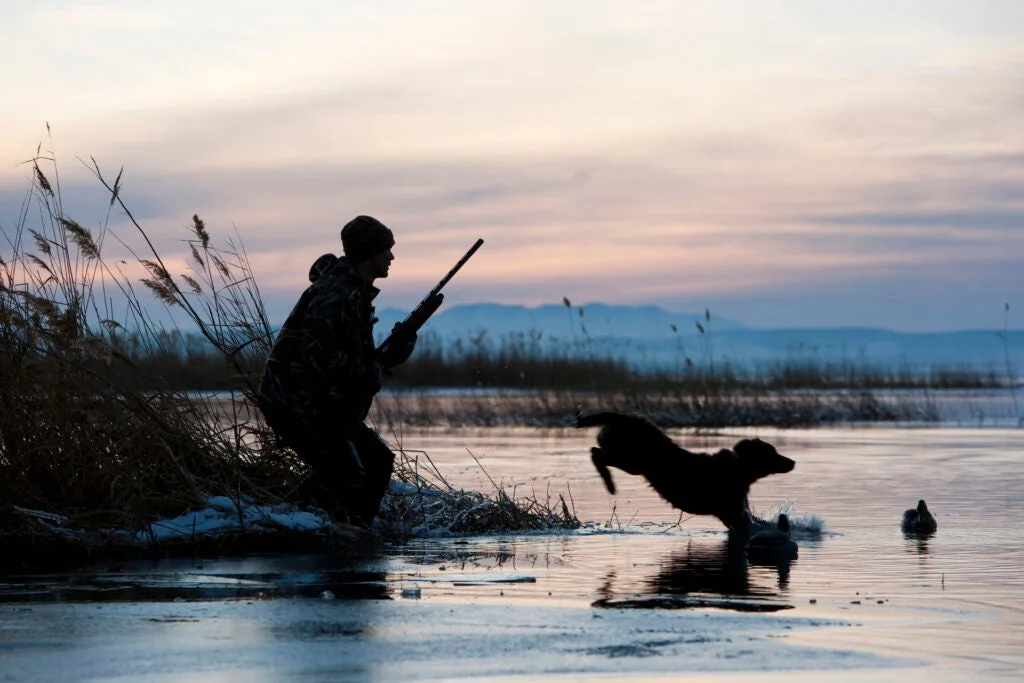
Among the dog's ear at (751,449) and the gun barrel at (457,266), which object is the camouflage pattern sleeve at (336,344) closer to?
the gun barrel at (457,266)

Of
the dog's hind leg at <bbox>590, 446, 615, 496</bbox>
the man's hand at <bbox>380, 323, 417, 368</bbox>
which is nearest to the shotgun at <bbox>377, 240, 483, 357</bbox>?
the man's hand at <bbox>380, 323, 417, 368</bbox>

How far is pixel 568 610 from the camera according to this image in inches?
267

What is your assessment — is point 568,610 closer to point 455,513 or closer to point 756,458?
point 455,513

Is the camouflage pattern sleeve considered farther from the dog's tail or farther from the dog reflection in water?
the dog's tail

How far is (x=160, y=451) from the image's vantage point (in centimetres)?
945

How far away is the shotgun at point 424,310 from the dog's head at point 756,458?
255 cm

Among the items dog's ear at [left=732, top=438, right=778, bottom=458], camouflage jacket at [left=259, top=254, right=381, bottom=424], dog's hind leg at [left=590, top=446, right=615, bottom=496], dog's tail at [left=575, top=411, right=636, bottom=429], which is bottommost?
dog's hind leg at [left=590, top=446, right=615, bottom=496]

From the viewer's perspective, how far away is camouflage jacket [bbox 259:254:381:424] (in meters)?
8.88

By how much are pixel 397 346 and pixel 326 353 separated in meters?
0.59

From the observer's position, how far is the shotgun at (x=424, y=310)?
9.34 m

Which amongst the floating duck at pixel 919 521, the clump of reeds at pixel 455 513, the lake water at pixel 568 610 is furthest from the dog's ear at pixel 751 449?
the clump of reeds at pixel 455 513

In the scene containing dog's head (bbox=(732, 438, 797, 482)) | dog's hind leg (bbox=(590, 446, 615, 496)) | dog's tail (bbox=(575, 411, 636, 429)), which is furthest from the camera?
dog's hind leg (bbox=(590, 446, 615, 496))

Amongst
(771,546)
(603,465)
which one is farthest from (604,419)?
(771,546)

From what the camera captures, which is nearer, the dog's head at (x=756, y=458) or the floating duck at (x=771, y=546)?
the floating duck at (x=771, y=546)
